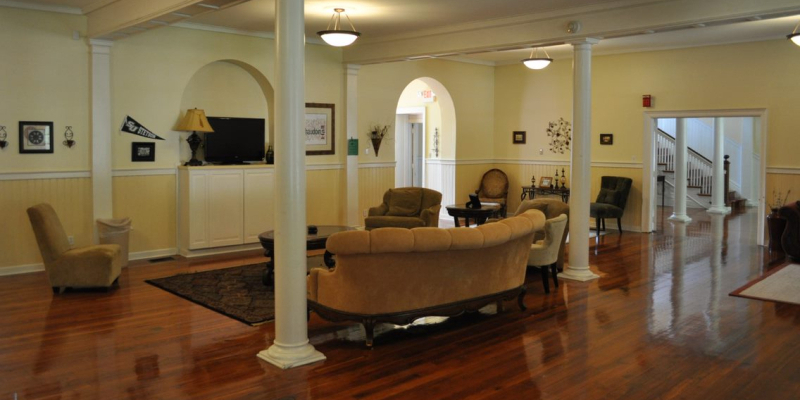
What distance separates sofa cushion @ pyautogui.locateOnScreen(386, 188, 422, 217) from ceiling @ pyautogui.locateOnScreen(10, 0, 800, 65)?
2.21 metres

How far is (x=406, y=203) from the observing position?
9633mm

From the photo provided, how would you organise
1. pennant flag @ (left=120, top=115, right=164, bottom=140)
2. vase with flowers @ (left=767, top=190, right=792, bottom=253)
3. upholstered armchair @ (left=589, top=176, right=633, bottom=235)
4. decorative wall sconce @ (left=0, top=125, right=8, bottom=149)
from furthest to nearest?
upholstered armchair @ (left=589, top=176, right=633, bottom=235) < vase with flowers @ (left=767, top=190, right=792, bottom=253) < pennant flag @ (left=120, top=115, right=164, bottom=140) < decorative wall sconce @ (left=0, top=125, right=8, bottom=149)

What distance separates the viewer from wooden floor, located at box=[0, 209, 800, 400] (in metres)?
4.37

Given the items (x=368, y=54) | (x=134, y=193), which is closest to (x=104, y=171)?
(x=134, y=193)

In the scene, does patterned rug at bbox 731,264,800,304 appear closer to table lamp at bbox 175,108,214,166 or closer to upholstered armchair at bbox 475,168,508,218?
upholstered armchair at bbox 475,168,508,218

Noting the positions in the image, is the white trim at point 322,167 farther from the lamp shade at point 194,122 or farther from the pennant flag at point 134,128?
the pennant flag at point 134,128

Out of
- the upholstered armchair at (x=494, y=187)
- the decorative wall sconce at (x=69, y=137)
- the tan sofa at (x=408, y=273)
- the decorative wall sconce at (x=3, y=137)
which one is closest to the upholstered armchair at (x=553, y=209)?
the tan sofa at (x=408, y=273)

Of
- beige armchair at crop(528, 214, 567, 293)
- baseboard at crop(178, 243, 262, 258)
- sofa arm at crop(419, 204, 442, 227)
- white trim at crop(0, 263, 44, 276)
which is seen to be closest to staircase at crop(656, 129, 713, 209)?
sofa arm at crop(419, 204, 442, 227)

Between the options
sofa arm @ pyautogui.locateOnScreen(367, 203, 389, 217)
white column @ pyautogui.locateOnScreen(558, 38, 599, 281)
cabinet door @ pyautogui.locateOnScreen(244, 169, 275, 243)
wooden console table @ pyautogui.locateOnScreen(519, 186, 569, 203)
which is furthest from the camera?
wooden console table @ pyautogui.locateOnScreen(519, 186, 569, 203)

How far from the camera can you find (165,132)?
8758 mm

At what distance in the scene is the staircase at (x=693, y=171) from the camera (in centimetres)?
1508

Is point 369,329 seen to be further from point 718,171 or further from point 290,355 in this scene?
point 718,171

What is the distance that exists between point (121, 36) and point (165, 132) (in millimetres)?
1412

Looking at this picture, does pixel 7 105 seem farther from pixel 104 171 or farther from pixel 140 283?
pixel 140 283
